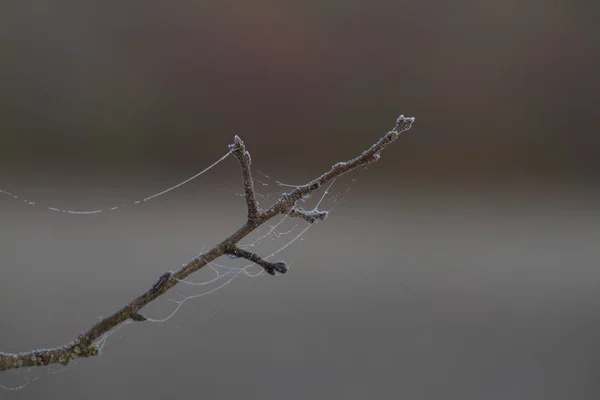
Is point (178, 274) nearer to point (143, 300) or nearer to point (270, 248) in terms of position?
point (143, 300)

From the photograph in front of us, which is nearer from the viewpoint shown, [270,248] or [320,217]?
[320,217]

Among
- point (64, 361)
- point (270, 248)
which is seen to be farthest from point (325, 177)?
point (270, 248)

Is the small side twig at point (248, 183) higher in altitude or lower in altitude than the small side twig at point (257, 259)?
higher

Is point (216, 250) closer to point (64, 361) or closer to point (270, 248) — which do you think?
point (64, 361)

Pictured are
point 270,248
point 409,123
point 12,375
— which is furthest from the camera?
point 270,248

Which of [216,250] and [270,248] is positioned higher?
[270,248]

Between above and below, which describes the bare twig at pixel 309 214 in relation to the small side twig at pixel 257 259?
above

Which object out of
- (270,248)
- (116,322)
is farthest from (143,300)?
(270,248)

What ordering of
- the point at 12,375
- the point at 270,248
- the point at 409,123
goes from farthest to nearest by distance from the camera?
the point at 270,248 < the point at 12,375 < the point at 409,123

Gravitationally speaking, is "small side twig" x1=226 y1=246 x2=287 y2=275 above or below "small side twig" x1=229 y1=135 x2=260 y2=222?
below
